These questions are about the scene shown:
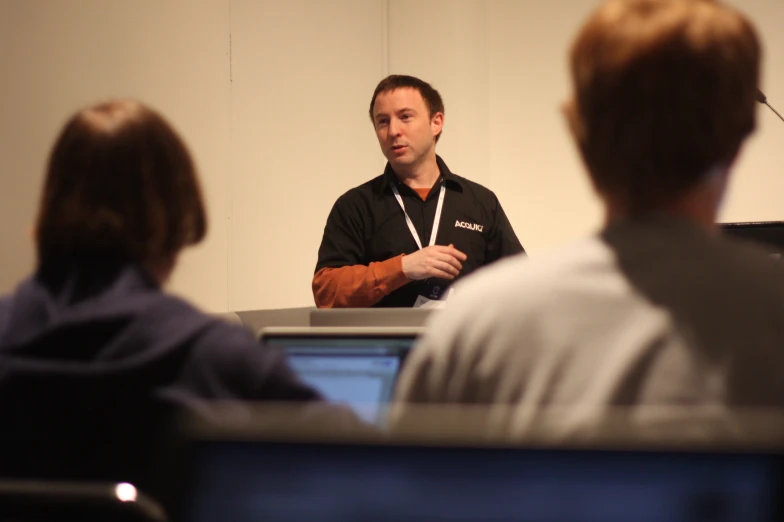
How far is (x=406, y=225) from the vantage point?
3.22m

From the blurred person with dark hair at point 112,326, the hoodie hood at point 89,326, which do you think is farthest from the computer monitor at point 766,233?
the hoodie hood at point 89,326

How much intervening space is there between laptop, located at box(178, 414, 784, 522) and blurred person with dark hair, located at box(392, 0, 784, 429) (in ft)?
0.85

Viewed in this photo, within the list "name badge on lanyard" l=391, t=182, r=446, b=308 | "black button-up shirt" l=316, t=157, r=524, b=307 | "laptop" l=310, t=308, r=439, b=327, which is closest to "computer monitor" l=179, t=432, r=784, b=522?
"laptop" l=310, t=308, r=439, b=327

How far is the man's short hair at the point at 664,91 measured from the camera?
3.08 ft

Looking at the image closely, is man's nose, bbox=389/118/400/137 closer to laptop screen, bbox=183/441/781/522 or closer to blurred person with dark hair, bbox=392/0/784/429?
blurred person with dark hair, bbox=392/0/784/429

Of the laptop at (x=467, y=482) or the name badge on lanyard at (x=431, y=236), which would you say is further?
the name badge on lanyard at (x=431, y=236)

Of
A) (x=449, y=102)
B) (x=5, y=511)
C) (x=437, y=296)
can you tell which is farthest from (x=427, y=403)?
(x=449, y=102)

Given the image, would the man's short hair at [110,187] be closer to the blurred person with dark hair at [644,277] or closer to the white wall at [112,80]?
the blurred person with dark hair at [644,277]

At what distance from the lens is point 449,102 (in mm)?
4988

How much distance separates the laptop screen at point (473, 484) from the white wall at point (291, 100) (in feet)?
9.11

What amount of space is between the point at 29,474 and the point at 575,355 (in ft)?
1.79

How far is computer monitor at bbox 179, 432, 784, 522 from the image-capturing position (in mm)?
533

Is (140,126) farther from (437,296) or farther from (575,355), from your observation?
(437,296)

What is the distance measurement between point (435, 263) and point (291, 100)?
2048mm
